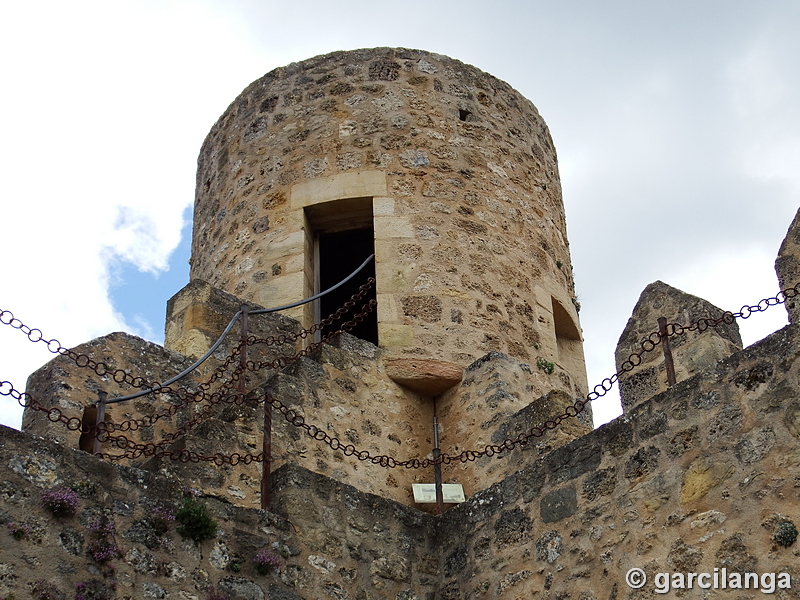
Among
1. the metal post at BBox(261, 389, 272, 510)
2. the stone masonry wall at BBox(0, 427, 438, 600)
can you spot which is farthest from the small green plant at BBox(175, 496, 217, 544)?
the metal post at BBox(261, 389, 272, 510)

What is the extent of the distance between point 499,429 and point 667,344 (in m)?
1.87

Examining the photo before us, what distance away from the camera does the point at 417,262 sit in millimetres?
9117

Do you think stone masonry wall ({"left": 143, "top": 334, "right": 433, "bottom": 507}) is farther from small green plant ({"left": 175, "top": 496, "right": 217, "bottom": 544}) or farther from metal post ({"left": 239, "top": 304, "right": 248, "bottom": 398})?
small green plant ({"left": 175, "top": 496, "right": 217, "bottom": 544})

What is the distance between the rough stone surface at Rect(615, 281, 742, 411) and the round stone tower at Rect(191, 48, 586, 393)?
71.4 inches

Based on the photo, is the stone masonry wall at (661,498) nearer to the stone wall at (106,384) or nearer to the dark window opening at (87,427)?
the stone wall at (106,384)

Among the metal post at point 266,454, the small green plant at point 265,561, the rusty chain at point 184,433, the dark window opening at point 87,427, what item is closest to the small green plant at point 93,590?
the small green plant at point 265,561

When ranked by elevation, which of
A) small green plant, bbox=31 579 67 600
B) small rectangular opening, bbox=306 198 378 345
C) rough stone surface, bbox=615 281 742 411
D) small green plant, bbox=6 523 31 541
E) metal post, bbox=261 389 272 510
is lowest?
small green plant, bbox=31 579 67 600

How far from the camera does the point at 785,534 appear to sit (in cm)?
508

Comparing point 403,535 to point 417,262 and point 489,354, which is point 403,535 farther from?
point 417,262

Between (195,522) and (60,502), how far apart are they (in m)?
0.75

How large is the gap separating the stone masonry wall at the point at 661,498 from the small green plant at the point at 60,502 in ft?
7.90

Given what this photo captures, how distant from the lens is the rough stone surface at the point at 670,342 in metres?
6.67

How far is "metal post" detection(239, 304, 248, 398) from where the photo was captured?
767 centimetres

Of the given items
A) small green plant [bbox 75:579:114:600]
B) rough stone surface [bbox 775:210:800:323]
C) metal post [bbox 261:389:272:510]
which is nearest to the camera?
small green plant [bbox 75:579:114:600]
